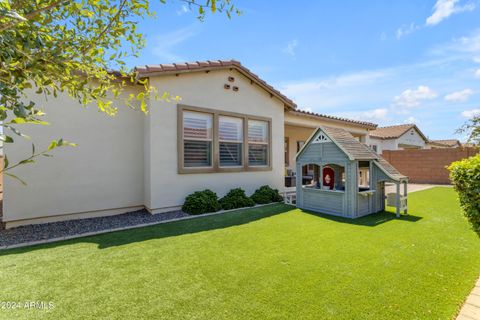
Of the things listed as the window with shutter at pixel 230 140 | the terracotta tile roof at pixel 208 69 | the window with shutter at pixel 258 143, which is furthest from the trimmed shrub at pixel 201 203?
the terracotta tile roof at pixel 208 69

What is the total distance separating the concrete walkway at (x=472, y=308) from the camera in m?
2.84

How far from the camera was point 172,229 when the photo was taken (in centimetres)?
646

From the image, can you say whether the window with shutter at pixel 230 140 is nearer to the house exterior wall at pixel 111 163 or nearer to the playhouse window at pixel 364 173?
the house exterior wall at pixel 111 163

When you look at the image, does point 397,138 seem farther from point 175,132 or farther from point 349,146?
point 175,132

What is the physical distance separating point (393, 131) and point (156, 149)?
2780 centimetres

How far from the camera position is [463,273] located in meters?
3.88

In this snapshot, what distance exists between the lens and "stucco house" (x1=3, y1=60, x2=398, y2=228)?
700 centimetres

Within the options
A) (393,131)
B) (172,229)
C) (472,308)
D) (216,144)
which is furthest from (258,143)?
(393,131)

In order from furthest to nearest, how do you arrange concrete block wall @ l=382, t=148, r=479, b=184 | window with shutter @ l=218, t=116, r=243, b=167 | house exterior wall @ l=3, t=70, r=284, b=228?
concrete block wall @ l=382, t=148, r=479, b=184, window with shutter @ l=218, t=116, r=243, b=167, house exterior wall @ l=3, t=70, r=284, b=228

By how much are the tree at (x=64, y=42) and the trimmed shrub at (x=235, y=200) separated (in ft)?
21.7

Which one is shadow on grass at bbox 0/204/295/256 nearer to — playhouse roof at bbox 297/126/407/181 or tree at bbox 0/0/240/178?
playhouse roof at bbox 297/126/407/181

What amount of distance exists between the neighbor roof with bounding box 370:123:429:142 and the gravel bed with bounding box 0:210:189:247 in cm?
2344

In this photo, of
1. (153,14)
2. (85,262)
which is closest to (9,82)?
(153,14)

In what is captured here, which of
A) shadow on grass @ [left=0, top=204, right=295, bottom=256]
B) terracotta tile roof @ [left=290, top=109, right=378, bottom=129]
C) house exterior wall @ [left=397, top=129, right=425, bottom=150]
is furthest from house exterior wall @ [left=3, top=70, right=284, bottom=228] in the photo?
house exterior wall @ [left=397, top=129, right=425, bottom=150]
